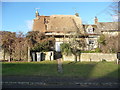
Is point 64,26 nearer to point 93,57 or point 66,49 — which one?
point 66,49

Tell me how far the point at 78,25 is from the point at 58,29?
4.84 meters

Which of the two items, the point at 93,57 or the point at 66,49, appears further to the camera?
the point at 93,57

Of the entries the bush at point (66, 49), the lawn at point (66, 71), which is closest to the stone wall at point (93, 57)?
the bush at point (66, 49)

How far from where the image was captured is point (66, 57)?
1967 cm

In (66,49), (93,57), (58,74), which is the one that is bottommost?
(58,74)

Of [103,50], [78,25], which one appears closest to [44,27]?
[78,25]

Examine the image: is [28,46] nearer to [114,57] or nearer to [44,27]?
[114,57]

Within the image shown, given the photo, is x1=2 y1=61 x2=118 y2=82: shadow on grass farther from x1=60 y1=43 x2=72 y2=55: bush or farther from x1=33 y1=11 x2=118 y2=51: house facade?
x1=33 y1=11 x2=118 y2=51: house facade

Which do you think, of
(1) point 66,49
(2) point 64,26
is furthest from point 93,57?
(2) point 64,26

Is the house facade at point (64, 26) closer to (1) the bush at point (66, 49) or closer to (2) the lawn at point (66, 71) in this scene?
(1) the bush at point (66, 49)

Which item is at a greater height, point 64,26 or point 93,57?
point 64,26

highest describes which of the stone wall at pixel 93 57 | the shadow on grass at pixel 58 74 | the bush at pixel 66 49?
the bush at pixel 66 49

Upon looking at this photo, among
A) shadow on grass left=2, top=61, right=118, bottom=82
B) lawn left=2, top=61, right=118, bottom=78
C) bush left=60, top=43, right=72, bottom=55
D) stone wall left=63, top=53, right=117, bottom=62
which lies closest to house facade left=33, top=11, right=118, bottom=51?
bush left=60, top=43, right=72, bottom=55

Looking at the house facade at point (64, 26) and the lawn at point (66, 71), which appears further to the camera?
the house facade at point (64, 26)
